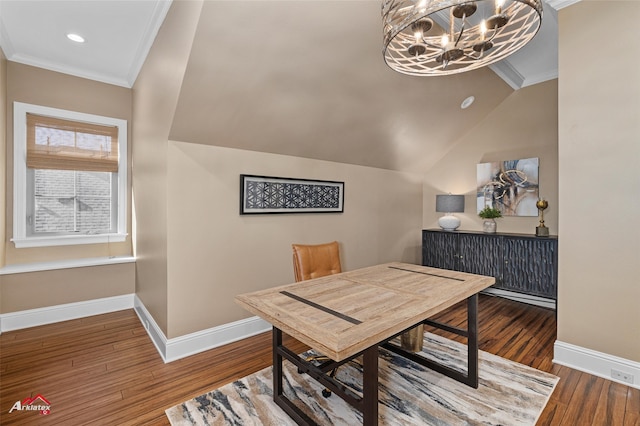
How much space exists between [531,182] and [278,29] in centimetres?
360

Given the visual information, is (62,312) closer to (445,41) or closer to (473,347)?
(473,347)

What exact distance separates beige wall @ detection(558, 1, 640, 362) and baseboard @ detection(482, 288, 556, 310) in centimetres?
154

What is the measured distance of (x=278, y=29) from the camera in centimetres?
203

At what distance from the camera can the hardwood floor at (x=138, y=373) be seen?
1.81m

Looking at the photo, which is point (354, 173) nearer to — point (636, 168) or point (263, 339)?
point (263, 339)

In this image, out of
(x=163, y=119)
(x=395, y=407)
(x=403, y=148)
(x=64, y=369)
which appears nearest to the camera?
(x=395, y=407)

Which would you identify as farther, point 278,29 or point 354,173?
point 354,173

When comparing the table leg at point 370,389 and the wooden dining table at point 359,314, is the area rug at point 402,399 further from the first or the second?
the table leg at point 370,389

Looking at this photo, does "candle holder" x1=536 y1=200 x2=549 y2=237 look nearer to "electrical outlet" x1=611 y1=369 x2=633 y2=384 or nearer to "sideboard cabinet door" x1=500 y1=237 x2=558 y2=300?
"sideboard cabinet door" x1=500 y1=237 x2=558 y2=300

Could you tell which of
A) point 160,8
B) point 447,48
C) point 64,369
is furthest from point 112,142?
point 447,48

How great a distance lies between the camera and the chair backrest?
2377mm

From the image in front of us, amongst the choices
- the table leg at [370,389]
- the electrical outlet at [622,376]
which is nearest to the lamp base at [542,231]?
the electrical outlet at [622,376]

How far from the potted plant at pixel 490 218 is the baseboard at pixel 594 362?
177 centimetres

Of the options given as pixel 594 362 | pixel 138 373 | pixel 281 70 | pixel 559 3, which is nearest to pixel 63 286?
pixel 138 373
